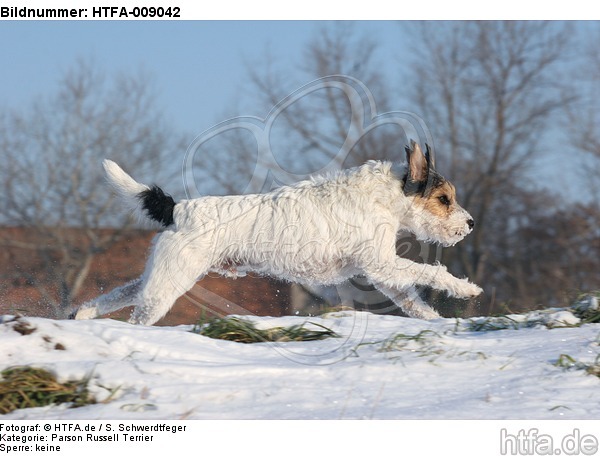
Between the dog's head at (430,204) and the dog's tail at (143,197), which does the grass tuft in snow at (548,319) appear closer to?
the dog's head at (430,204)

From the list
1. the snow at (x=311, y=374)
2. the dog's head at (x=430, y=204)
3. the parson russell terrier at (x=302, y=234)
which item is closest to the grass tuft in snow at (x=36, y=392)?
the snow at (x=311, y=374)

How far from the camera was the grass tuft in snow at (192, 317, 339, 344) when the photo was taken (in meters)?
5.79

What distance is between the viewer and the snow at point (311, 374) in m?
4.46

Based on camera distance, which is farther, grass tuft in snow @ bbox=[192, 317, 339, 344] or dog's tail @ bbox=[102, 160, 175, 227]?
dog's tail @ bbox=[102, 160, 175, 227]

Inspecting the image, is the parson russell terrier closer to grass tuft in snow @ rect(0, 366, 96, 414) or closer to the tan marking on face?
the tan marking on face

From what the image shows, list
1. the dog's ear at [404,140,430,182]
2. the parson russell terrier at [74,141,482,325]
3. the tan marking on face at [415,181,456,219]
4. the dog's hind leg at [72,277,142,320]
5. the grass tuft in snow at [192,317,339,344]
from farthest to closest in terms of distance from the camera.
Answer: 1. the tan marking on face at [415,181,456,219]
2. the dog's ear at [404,140,430,182]
3. the dog's hind leg at [72,277,142,320]
4. the parson russell terrier at [74,141,482,325]
5. the grass tuft in snow at [192,317,339,344]

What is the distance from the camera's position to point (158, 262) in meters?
6.96

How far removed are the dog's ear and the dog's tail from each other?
2.10 m

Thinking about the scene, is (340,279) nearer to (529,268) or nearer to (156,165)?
(156,165)

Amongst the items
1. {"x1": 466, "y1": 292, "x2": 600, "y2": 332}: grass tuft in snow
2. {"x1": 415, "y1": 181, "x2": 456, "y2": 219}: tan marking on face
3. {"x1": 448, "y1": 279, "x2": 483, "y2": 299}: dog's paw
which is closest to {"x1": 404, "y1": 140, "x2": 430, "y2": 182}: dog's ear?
{"x1": 415, "y1": 181, "x2": 456, "y2": 219}: tan marking on face

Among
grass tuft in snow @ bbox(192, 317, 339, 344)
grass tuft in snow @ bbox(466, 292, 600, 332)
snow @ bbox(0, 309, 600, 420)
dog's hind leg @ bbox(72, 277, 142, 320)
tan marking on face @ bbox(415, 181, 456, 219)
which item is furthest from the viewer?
tan marking on face @ bbox(415, 181, 456, 219)

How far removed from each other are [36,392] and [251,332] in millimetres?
1664

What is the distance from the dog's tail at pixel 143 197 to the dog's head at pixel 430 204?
209 centimetres

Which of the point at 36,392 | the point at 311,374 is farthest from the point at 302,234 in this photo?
the point at 36,392
